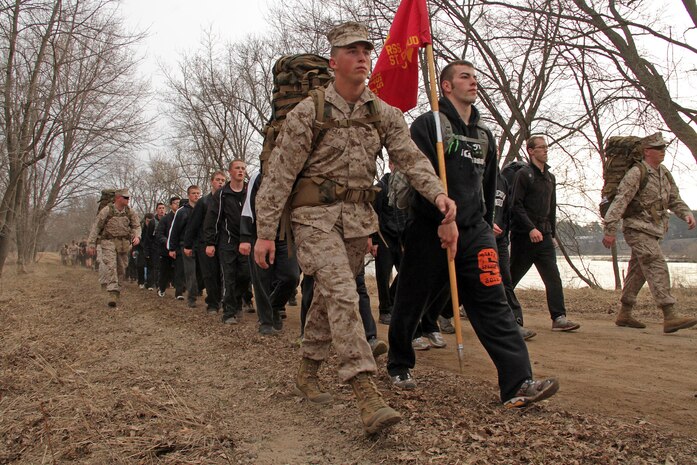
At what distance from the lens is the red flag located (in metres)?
5.47

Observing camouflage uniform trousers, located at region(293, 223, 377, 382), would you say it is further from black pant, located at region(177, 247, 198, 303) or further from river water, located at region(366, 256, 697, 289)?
river water, located at region(366, 256, 697, 289)

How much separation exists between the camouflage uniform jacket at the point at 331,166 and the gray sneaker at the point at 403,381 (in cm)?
119

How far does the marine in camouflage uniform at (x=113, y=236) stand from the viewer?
38.2 feet

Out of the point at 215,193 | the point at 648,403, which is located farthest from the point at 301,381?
the point at 215,193

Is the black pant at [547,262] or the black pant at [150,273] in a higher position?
the black pant at [547,262]

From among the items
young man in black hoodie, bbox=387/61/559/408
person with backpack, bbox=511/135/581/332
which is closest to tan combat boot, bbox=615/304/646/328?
person with backpack, bbox=511/135/581/332

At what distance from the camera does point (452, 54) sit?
16250 mm

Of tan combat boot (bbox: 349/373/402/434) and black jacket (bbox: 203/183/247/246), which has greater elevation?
black jacket (bbox: 203/183/247/246)

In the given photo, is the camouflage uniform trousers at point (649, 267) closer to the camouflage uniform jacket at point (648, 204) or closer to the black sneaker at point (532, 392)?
the camouflage uniform jacket at point (648, 204)

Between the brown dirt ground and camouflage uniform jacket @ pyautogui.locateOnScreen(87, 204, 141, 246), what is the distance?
518 cm

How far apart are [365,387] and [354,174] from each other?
1.30 meters

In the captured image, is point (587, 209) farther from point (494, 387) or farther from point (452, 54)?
point (494, 387)

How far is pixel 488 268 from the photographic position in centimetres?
391

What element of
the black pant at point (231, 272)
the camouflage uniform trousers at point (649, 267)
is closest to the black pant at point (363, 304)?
the black pant at point (231, 272)
